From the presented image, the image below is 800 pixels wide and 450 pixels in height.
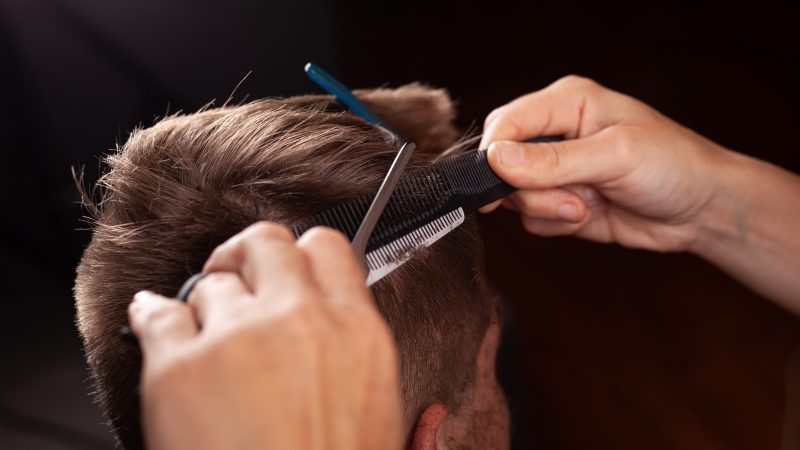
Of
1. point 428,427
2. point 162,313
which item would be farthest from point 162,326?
point 428,427

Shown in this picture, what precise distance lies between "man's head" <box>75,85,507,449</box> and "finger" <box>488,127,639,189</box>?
0.12m

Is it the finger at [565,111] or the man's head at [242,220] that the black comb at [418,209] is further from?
the finger at [565,111]

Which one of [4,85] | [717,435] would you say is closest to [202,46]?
[4,85]

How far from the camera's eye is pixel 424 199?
0.95m

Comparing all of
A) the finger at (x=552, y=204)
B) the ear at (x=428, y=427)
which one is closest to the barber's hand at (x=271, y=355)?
the ear at (x=428, y=427)

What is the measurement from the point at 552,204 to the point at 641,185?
0.19 meters

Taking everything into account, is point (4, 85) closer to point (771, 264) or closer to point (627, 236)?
point (627, 236)

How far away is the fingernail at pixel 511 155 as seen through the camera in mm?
1092

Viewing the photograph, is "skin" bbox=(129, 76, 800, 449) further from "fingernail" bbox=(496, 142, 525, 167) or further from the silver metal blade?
"fingernail" bbox=(496, 142, 525, 167)

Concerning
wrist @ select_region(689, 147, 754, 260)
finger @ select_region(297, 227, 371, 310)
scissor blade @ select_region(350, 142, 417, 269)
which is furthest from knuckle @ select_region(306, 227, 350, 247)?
wrist @ select_region(689, 147, 754, 260)

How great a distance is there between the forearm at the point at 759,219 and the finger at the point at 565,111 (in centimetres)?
27

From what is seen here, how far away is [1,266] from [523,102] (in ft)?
4.69

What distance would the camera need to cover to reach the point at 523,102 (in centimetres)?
127

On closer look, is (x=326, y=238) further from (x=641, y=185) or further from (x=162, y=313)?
(x=641, y=185)
